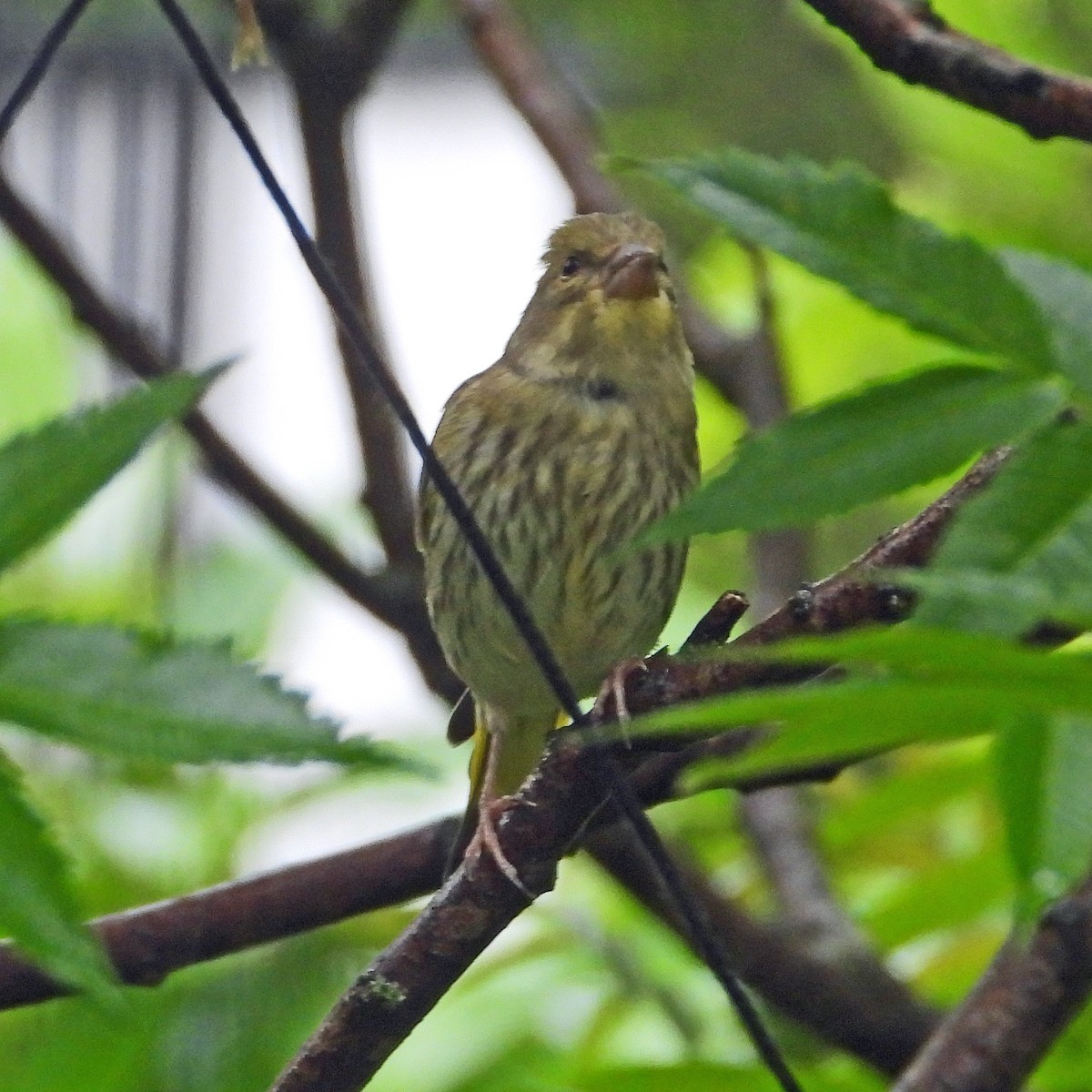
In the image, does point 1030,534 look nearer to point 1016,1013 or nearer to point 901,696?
point 901,696

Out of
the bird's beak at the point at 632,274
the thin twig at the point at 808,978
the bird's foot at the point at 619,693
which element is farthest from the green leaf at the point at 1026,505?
the bird's beak at the point at 632,274

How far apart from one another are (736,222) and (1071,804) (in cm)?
40

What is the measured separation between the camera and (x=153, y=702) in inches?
51.1

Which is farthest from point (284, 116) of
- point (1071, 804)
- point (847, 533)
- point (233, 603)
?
point (1071, 804)

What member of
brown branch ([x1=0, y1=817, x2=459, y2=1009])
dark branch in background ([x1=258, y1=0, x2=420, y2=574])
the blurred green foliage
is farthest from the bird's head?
brown branch ([x1=0, y1=817, x2=459, y2=1009])

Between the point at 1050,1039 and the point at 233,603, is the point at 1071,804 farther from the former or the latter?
the point at 233,603

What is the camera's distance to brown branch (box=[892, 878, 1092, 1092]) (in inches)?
79.4

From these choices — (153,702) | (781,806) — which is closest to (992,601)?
(153,702)

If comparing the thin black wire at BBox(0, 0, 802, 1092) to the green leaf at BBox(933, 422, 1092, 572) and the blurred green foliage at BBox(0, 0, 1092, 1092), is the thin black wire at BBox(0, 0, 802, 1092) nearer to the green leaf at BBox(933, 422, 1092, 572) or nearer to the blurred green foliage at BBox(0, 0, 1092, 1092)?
the blurred green foliage at BBox(0, 0, 1092, 1092)

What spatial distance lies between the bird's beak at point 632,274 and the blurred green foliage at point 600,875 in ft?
1.05

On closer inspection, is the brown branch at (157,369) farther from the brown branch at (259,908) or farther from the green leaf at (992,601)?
the green leaf at (992,601)

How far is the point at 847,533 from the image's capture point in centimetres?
454

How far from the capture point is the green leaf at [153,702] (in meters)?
1.28

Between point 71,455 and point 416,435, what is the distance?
0.29 meters
